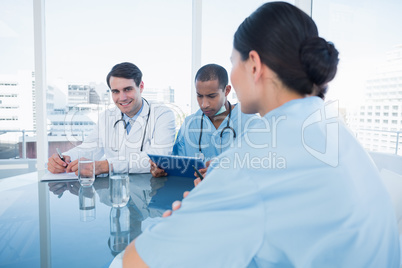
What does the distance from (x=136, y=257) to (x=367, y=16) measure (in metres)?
3.75

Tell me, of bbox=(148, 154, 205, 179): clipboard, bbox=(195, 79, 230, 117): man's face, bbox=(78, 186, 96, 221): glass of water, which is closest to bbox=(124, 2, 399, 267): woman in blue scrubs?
bbox=(78, 186, 96, 221): glass of water

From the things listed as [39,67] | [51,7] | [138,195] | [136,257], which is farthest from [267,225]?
[51,7]

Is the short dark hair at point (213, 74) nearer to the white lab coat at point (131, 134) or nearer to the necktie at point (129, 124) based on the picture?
the white lab coat at point (131, 134)

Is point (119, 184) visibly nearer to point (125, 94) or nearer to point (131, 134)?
point (131, 134)

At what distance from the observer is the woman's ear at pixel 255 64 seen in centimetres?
62

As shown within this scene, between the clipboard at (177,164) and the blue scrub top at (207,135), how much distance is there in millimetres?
569

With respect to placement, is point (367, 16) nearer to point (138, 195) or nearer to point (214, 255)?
point (138, 195)

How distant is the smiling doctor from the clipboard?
0.38 m

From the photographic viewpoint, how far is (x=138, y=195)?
3.70 ft

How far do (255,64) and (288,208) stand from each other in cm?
35

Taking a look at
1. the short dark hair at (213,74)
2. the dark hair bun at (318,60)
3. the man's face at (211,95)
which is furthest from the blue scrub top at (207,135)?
the dark hair bun at (318,60)

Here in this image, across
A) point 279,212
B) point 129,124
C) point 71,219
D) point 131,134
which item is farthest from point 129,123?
point 279,212

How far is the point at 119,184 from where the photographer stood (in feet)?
3.31

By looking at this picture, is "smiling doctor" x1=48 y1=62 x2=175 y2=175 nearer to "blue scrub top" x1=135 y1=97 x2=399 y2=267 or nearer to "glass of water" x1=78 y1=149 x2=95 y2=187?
"glass of water" x1=78 y1=149 x2=95 y2=187
